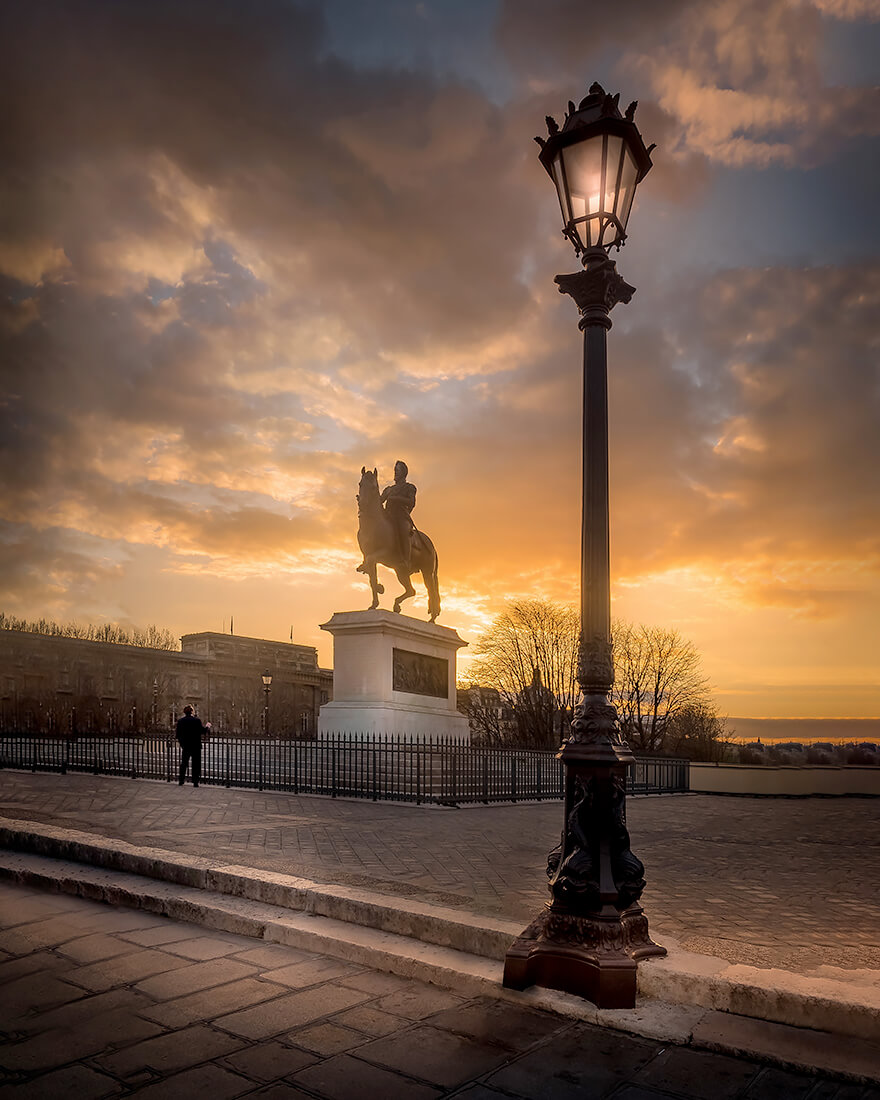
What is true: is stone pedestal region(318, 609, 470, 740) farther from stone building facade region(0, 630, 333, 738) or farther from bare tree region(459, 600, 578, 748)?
stone building facade region(0, 630, 333, 738)

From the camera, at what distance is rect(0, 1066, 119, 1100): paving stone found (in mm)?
3143

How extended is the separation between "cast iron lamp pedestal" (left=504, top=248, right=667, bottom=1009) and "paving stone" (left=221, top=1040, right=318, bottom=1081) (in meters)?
1.36

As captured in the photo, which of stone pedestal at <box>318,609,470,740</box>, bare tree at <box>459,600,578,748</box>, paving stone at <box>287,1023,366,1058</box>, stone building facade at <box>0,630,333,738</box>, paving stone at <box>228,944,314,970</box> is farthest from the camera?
stone building facade at <box>0,630,333,738</box>

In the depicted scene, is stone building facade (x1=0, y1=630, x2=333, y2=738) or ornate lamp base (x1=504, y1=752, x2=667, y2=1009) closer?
ornate lamp base (x1=504, y1=752, x2=667, y2=1009)

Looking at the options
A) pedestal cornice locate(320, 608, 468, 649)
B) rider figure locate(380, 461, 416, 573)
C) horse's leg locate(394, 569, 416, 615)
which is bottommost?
pedestal cornice locate(320, 608, 468, 649)

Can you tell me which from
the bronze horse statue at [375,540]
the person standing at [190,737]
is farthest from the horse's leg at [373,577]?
the person standing at [190,737]

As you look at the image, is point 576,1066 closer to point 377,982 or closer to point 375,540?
point 377,982

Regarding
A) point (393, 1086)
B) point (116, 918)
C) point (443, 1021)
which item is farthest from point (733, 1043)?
point (116, 918)

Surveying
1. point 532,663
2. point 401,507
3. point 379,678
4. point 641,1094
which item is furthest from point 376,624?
point 532,663

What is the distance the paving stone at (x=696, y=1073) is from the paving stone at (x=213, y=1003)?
6.59 ft

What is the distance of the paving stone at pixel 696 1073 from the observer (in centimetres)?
330

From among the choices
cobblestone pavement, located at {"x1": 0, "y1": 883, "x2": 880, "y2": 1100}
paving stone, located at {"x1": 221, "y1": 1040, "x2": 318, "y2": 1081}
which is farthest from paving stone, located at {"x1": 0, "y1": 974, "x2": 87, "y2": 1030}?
paving stone, located at {"x1": 221, "y1": 1040, "x2": 318, "y2": 1081}

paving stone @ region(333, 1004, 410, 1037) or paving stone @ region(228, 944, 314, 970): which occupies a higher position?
paving stone @ region(333, 1004, 410, 1037)

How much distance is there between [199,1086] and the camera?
3232 mm
